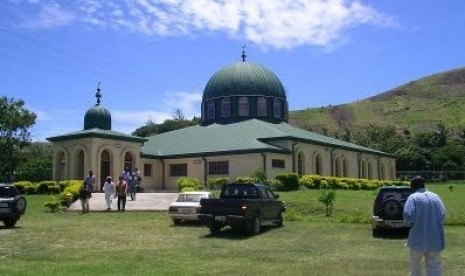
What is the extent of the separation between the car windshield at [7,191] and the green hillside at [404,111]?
94.9 metres

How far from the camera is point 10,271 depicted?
10.7 m

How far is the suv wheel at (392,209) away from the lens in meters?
16.1

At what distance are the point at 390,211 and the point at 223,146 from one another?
25369mm

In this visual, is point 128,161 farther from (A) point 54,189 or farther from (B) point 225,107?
(B) point 225,107

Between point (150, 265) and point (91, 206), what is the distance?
1797cm

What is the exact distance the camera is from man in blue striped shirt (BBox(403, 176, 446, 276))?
27.2ft

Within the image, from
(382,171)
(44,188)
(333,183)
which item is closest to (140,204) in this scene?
(44,188)

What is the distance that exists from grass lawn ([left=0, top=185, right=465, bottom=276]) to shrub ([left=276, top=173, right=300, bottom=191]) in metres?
11.6

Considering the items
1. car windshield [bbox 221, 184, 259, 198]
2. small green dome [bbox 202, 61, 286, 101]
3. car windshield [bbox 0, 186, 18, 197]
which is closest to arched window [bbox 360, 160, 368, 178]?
small green dome [bbox 202, 61, 286, 101]

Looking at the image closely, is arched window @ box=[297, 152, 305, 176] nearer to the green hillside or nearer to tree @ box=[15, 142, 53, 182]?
tree @ box=[15, 142, 53, 182]

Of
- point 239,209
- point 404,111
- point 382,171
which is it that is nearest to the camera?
point 239,209

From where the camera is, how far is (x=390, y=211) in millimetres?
16219


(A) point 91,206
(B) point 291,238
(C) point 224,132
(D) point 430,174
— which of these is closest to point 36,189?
(A) point 91,206

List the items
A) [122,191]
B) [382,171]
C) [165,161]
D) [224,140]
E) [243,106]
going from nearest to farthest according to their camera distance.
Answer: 1. [122,191]
2. [224,140]
3. [165,161]
4. [243,106]
5. [382,171]
